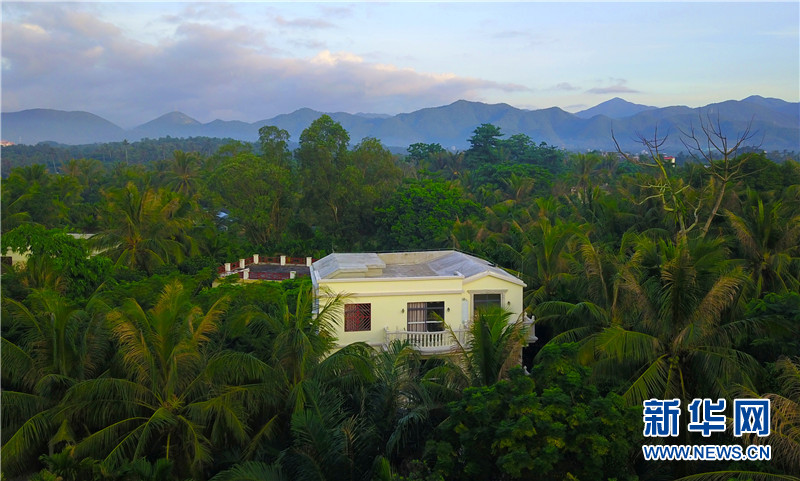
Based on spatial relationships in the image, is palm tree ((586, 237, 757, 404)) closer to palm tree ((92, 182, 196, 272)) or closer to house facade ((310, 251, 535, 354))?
house facade ((310, 251, 535, 354))

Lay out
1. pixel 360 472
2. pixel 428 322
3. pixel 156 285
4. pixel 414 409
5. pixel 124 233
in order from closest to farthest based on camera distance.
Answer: pixel 360 472 → pixel 414 409 → pixel 428 322 → pixel 156 285 → pixel 124 233

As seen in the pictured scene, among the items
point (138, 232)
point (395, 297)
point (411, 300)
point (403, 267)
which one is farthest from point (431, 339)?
point (138, 232)

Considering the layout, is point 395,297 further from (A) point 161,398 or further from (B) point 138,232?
(B) point 138,232

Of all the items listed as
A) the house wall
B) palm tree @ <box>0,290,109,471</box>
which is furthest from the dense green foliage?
the house wall

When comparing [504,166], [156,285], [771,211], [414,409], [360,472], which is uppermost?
[504,166]

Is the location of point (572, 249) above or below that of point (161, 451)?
above

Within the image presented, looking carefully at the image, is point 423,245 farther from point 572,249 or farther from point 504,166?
point 504,166

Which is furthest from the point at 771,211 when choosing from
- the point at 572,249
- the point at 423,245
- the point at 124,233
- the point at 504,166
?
the point at 504,166
